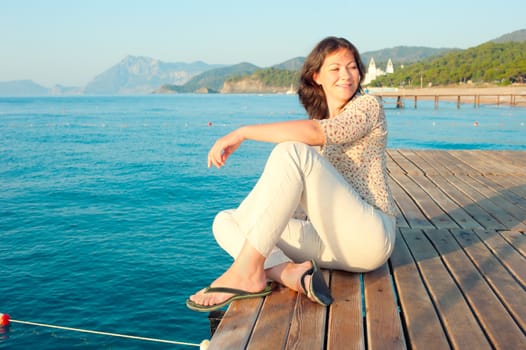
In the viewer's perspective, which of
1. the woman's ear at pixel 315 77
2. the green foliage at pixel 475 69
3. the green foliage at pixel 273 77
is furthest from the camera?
the green foliage at pixel 273 77

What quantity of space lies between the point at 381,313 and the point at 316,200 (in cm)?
62

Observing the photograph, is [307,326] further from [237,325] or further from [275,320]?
[237,325]

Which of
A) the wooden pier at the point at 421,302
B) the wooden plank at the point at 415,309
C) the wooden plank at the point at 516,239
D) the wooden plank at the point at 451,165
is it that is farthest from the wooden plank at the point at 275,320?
the wooden plank at the point at 451,165

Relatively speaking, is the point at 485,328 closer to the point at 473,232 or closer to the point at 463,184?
the point at 473,232

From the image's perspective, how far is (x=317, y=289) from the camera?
233 centimetres

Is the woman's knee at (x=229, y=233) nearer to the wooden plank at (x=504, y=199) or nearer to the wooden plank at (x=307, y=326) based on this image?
the wooden plank at (x=307, y=326)

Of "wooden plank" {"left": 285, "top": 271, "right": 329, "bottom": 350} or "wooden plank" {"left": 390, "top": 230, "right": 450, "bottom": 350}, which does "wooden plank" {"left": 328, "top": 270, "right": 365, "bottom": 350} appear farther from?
"wooden plank" {"left": 390, "top": 230, "right": 450, "bottom": 350}

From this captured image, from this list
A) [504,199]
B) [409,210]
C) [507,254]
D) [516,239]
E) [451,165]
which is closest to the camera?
[507,254]

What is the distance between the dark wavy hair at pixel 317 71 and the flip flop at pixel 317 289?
1056 mm

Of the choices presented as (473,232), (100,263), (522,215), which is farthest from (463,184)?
(100,263)

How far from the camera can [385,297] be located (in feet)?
8.11

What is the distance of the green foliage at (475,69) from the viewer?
7302 centimetres

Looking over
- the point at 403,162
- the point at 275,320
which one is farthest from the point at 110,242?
the point at 275,320

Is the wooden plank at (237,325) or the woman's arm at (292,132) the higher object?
the woman's arm at (292,132)
